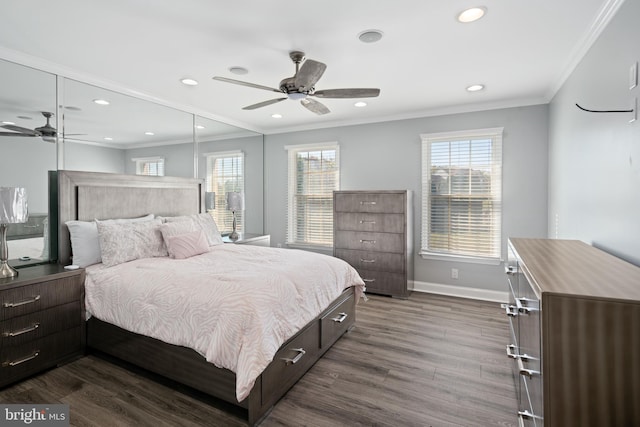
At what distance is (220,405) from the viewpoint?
6.96ft

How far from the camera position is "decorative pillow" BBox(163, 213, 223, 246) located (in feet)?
12.4

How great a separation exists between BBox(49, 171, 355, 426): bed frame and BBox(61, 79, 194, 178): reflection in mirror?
0.15 meters

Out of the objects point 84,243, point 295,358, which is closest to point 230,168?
point 84,243

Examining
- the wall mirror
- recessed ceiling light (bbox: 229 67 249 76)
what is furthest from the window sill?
the wall mirror

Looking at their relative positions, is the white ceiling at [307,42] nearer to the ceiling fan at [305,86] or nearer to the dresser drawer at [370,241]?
the ceiling fan at [305,86]

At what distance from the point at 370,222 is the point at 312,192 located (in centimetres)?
142

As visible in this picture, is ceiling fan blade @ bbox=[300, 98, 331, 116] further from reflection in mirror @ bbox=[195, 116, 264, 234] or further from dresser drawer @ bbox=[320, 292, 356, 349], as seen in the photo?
reflection in mirror @ bbox=[195, 116, 264, 234]

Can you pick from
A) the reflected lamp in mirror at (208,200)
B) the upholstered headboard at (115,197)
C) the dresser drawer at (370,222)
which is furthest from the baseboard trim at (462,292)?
the upholstered headboard at (115,197)

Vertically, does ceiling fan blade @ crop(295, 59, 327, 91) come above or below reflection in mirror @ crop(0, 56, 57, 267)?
above

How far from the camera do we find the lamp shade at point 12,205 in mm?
2361

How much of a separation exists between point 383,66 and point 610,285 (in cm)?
255

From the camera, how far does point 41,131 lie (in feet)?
9.54

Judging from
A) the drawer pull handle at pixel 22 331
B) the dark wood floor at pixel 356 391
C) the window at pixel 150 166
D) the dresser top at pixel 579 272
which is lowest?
the dark wood floor at pixel 356 391

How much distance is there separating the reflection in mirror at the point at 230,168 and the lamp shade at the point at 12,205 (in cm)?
219
